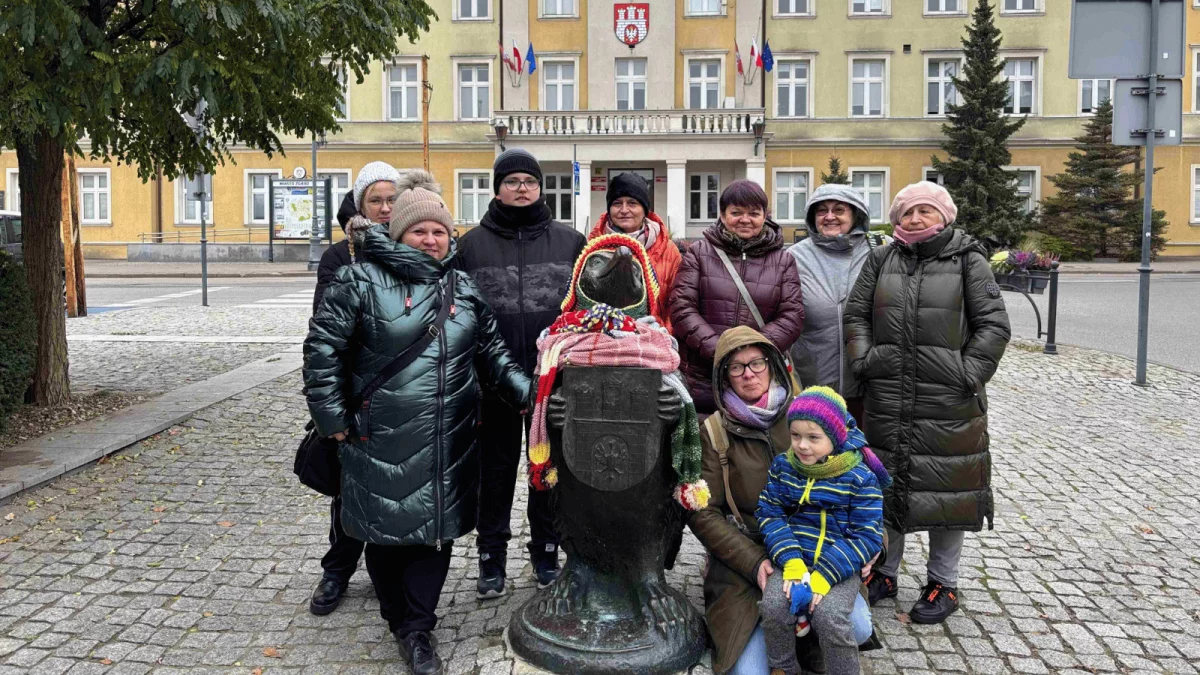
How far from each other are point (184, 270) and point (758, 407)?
100 feet

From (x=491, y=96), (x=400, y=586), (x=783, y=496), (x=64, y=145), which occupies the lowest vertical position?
(x=400, y=586)

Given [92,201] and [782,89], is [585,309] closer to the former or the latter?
[782,89]

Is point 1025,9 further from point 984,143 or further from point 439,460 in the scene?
point 439,460

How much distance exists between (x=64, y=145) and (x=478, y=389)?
502 centimetres

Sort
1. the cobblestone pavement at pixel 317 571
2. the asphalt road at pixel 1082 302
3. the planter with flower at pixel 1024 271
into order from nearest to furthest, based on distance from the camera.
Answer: the cobblestone pavement at pixel 317 571, the asphalt road at pixel 1082 302, the planter with flower at pixel 1024 271

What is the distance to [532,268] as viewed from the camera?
4258 mm

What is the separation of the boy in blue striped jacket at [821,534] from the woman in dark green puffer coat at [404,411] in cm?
121

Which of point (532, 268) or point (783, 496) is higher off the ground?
point (532, 268)

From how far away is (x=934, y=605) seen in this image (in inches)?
159

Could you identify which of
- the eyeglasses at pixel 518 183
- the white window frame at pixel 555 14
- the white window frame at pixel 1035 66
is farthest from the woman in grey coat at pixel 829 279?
the white window frame at pixel 1035 66

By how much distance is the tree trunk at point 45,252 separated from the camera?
7.46 metres

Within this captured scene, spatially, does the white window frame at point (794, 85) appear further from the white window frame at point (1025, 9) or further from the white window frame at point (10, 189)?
the white window frame at point (10, 189)

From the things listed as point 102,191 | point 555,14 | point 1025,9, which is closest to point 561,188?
point 555,14

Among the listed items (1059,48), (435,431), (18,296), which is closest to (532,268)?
(435,431)
